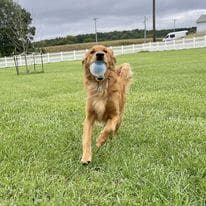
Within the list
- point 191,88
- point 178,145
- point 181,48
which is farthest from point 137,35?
point 178,145

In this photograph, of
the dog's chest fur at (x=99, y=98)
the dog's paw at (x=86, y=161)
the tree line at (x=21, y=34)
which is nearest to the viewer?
the dog's paw at (x=86, y=161)

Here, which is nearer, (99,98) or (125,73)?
(99,98)

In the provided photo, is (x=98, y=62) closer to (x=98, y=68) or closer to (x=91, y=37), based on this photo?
(x=98, y=68)

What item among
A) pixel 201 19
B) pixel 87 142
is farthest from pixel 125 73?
pixel 201 19

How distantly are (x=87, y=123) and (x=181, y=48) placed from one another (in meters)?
37.0

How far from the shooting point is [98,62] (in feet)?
14.3

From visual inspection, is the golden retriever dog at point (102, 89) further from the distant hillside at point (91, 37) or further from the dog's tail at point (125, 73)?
the distant hillside at point (91, 37)

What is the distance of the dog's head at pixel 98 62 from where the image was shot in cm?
435

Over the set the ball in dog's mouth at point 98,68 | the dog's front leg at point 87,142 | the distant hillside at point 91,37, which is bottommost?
the distant hillside at point 91,37

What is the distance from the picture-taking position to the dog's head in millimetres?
4352

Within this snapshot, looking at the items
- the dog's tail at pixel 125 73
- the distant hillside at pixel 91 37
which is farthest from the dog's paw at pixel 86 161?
the distant hillside at pixel 91 37

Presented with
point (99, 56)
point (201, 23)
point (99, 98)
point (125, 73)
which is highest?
point (99, 56)

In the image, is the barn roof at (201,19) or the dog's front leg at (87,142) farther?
the barn roof at (201,19)

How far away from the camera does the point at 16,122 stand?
6.08 meters
